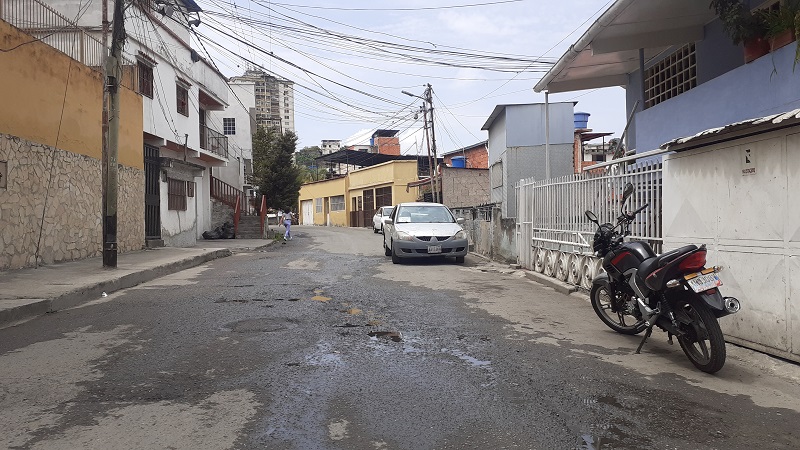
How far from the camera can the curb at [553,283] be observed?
30.8ft

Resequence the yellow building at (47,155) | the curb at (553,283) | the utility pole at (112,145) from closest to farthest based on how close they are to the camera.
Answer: the curb at (553,283) < the yellow building at (47,155) < the utility pole at (112,145)

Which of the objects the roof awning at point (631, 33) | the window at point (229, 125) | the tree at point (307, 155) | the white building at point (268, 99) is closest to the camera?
the roof awning at point (631, 33)

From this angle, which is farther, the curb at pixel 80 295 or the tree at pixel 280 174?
the tree at pixel 280 174

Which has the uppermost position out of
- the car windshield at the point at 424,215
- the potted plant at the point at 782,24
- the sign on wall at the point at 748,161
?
the potted plant at the point at 782,24

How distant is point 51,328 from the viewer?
658cm

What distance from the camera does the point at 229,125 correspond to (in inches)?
1443

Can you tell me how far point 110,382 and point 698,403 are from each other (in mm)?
4176

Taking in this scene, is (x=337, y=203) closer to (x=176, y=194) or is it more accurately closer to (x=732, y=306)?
(x=176, y=194)

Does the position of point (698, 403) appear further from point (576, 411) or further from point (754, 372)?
point (754, 372)

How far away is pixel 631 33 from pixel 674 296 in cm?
686

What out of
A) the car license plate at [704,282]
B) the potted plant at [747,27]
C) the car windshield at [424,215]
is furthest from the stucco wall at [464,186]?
the car license plate at [704,282]

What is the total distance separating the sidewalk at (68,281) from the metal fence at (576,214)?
7506mm

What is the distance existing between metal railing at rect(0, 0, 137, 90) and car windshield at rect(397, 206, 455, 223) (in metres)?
7.91

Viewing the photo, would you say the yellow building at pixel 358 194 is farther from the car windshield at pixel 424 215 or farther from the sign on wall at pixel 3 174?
the sign on wall at pixel 3 174
